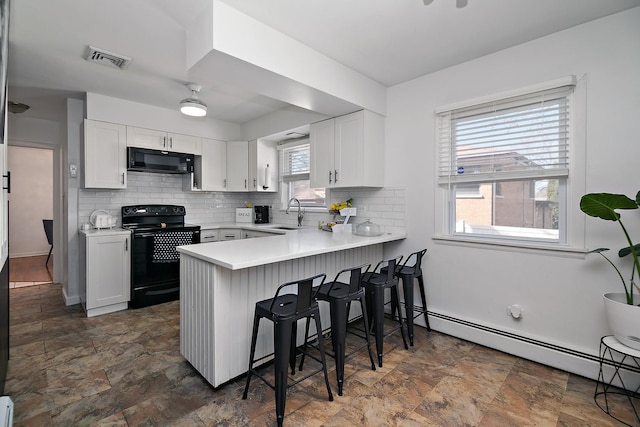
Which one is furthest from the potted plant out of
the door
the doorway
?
the doorway

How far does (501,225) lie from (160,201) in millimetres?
4153

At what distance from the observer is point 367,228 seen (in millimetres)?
3062

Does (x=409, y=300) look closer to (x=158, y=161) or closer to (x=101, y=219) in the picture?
(x=158, y=161)

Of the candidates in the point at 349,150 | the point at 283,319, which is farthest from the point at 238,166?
the point at 283,319

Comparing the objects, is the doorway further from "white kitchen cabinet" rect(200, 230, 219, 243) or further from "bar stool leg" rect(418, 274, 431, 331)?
"bar stool leg" rect(418, 274, 431, 331)

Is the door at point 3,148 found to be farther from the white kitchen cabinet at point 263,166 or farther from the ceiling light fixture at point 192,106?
the white kitchen cabinet at point 263,166

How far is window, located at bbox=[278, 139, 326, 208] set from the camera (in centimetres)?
435

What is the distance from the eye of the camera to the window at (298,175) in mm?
4352

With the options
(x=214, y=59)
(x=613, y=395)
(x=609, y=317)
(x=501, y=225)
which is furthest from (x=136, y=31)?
(x=613, y=395)

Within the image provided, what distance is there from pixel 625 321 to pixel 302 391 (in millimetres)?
1957

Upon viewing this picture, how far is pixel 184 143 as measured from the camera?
14.0ft

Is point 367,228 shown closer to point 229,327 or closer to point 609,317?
point 229,327

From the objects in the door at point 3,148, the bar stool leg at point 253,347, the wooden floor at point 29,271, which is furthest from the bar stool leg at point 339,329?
the wooden floor at point 29,271

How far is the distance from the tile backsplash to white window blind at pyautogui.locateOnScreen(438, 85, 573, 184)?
0.65 m
